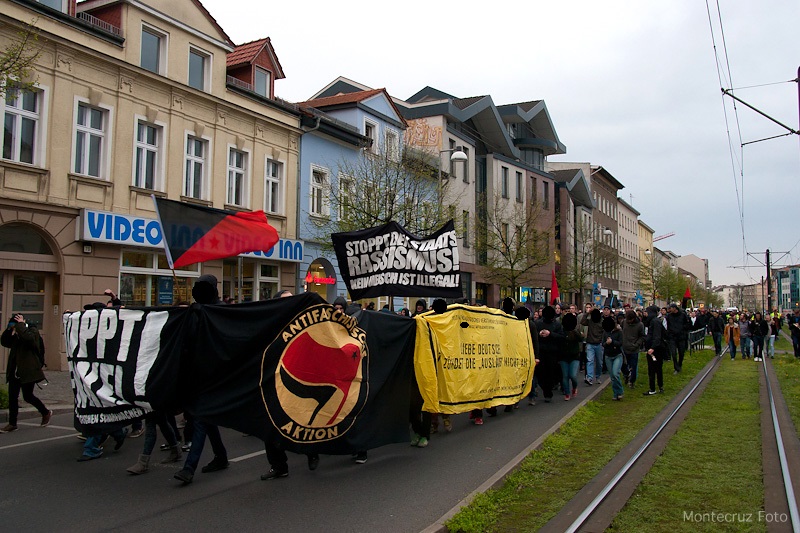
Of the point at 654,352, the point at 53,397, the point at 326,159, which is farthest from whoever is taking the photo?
the point at 326,159

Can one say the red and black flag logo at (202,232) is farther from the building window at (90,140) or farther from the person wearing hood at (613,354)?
the building window at (90,140)

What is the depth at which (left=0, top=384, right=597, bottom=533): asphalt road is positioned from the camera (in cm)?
568

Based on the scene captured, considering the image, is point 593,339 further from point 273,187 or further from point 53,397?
point 273,187

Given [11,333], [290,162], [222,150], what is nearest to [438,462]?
[11,333]

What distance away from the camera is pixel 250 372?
6746 mm

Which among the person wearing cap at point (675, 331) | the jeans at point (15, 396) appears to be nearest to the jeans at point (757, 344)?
the person wearing cap at point (675, 331)

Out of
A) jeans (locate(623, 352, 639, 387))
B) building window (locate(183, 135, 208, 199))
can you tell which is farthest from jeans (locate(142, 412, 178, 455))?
building window (locate(183, 135, 208, 199))

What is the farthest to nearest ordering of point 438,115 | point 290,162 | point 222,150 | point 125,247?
1. point 438,115
2. point 290,162
3. point 222,150
4. point 125,247

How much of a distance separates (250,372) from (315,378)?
0.67 metres

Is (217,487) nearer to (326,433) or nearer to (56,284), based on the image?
(326,433)

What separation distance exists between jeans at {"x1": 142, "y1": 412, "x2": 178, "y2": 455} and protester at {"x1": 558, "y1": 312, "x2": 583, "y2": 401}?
7.62 meters

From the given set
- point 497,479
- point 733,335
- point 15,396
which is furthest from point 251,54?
point 733,335

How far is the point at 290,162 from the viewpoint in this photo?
81.8 feet

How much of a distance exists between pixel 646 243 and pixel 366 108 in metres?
79.0
